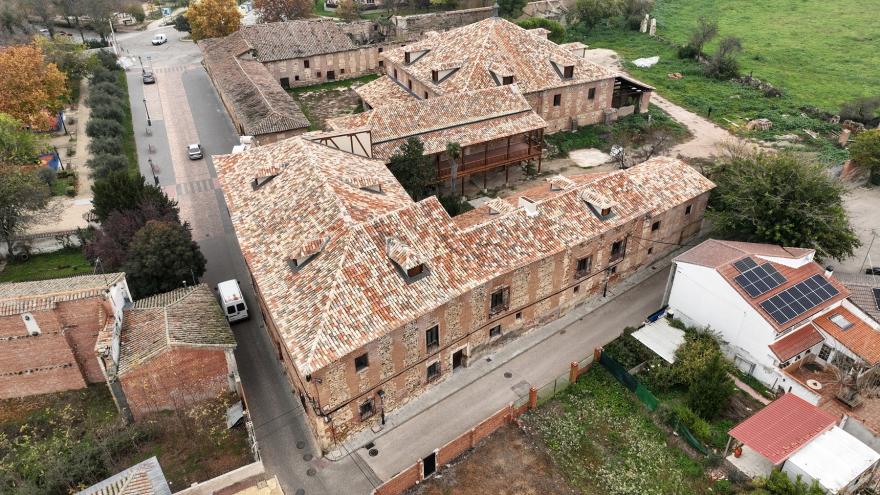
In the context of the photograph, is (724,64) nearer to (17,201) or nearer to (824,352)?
(824,352)

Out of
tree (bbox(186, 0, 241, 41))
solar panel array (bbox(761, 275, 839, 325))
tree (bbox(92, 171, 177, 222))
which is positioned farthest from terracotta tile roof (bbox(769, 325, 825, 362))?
tree (bbox(186, 0, 241, 41))

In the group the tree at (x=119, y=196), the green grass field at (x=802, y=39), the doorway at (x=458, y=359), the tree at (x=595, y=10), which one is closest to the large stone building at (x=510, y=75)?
the green grass field at (x=802, y=39)

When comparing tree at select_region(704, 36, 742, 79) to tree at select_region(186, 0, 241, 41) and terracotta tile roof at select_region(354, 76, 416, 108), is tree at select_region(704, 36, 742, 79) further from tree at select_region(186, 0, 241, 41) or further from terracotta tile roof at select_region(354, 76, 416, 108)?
tree at select_region(186, 0, 241, 41)

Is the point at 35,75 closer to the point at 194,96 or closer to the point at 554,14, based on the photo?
the point at 194,96

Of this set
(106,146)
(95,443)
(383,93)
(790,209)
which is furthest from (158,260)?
(790,209)

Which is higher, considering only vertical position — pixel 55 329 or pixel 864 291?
pixel 55 329

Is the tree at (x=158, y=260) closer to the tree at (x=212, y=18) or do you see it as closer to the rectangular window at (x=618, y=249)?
the rectangular window at (x=618, y=249)
